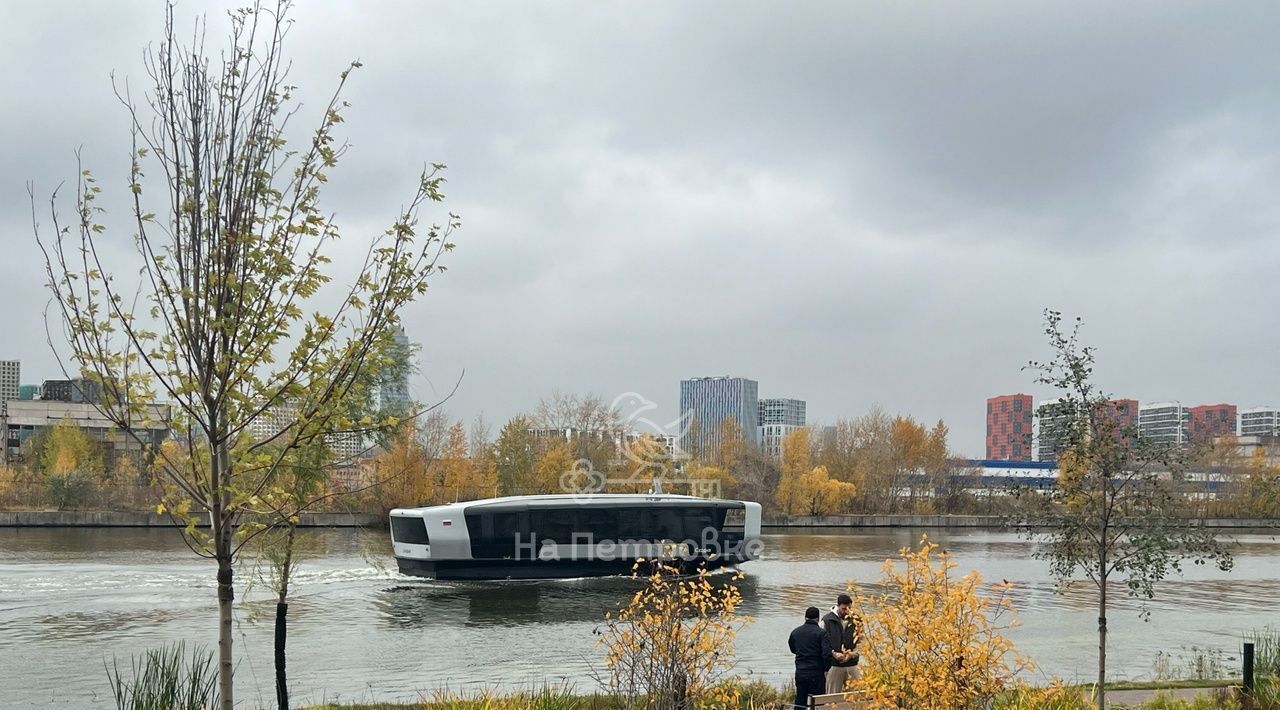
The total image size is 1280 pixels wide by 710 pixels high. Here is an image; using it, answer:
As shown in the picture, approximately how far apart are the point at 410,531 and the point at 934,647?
3331 centimetres

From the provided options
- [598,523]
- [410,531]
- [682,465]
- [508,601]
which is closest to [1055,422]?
[508,601]

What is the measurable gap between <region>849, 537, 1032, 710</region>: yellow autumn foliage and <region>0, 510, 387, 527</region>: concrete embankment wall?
65949 millimetres

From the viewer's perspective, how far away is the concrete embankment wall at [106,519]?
2815 inches

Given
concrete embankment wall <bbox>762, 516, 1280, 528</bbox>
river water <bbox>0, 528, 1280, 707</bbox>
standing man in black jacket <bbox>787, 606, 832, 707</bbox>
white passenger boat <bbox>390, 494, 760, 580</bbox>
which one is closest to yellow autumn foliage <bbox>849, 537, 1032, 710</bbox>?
standing man in black jacket <bbox>787, 606, 832, 707</bbox>

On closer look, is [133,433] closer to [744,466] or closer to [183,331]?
[183,331]

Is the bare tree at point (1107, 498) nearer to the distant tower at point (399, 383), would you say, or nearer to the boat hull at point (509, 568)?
the distant tower at point (399, 383)

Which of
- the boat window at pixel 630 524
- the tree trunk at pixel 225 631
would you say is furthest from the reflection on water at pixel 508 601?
the tree trunk at pixel 225 631

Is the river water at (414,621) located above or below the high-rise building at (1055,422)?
below

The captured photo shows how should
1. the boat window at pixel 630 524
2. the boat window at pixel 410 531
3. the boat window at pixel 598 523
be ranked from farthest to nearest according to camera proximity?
the boat window at pixel 630 524
the boat window at pixel 598 523
the boat window at pixel 410 531

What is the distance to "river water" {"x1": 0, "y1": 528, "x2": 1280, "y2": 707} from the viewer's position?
20156 millimetres

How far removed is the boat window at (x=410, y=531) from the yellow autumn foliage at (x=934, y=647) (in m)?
32.0

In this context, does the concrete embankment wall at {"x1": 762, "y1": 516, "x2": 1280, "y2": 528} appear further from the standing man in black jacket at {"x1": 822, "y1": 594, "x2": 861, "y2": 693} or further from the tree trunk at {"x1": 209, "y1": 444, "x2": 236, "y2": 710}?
the tree trunk at {"x1": 209, "y1": 444, "x2": 236, "y2": 710}

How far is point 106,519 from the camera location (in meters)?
74.0

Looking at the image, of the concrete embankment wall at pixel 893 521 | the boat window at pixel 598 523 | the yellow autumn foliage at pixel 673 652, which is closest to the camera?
the yellow autumn foliage at pixel 673 652
